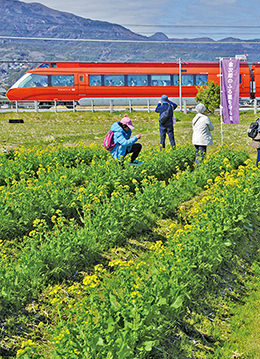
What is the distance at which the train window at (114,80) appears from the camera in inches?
1380

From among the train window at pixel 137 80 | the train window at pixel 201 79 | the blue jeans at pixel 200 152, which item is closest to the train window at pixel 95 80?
the train window at pixel 137 80

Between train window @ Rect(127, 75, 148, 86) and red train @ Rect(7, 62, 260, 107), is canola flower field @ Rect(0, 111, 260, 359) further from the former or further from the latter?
train window @ Rect(127, 75, 148, 86)

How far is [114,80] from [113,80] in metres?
0.08

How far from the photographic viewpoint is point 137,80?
35500mm

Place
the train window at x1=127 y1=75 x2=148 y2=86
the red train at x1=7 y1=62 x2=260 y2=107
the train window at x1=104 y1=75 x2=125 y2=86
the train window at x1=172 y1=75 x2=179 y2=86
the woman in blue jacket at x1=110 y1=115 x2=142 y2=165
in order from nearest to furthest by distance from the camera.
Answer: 1. the woman in blue jacket at x1=110 y1=115 x2=142 y2=165
2. the red train at x1=7 y1=62 x2=260 y2=107
3. the train window at x1=104 y1=75 x2=125 y2=86
4. the train window at x1=127 y1=75 x2=148 y2=86
5. the train window at x1=172 y1=75 x2=179 y2=86

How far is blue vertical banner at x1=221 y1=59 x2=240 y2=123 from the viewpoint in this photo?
13.6 m

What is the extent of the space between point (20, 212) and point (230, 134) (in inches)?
518

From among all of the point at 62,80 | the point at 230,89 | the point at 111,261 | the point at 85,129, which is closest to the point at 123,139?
the point at 111,261

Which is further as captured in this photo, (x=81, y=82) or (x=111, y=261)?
(x=81, y=82)

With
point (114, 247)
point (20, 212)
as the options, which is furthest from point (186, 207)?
point (20, 212)

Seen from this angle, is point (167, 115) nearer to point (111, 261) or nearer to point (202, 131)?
point (202, 131)

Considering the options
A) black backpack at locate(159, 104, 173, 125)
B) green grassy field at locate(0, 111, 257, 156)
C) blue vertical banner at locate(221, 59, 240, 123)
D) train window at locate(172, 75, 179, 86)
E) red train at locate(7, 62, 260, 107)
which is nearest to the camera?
black backpack at locate(159, 104, 173, 125)

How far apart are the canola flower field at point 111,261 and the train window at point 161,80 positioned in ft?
87.7

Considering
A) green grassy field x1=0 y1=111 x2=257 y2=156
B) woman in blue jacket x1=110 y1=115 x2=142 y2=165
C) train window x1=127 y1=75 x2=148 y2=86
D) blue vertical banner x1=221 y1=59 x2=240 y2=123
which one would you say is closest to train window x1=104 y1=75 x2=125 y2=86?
train window x1=127 y1=75 x2=148 y2=86
